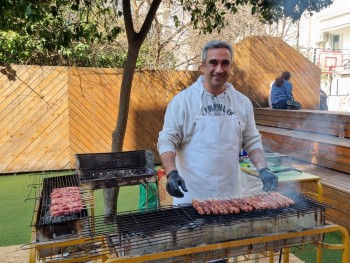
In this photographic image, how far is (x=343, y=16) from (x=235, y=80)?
1448 cm

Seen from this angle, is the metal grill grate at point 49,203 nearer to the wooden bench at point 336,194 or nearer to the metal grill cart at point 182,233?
the metal grill cart at point 182,233

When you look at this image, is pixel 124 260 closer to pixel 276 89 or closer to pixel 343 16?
pixel 276 89

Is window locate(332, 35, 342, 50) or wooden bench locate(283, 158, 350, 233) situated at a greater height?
window locate(332, 35, 342, 50)

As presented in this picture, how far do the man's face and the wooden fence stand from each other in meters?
5.33

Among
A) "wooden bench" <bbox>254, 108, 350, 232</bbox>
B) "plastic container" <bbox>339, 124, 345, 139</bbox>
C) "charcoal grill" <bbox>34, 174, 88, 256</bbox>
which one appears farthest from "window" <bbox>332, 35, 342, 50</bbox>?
"charcoal grill" <bbox>34, 174, 88, 256</bbox>

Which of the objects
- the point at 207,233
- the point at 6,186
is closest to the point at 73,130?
the point at 6,186

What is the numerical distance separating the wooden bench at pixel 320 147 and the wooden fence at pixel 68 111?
241 centimetres

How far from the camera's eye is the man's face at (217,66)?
246 centimetres

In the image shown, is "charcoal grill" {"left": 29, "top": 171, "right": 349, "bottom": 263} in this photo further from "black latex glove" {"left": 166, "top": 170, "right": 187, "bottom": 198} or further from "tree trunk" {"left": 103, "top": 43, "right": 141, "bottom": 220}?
"tree trunk" {"left": 103, "top": 43, "right": 141, "bottom": 220}

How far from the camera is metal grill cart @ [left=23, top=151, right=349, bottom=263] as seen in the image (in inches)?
72.1

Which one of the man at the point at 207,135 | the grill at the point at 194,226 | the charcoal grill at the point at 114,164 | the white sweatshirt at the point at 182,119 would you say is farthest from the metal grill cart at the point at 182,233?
the charcoal grill at the point at 114,164

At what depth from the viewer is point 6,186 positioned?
6457 millimetres

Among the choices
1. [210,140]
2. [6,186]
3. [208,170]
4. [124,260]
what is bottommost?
[6,186]

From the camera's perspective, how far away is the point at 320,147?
573 centimetres
